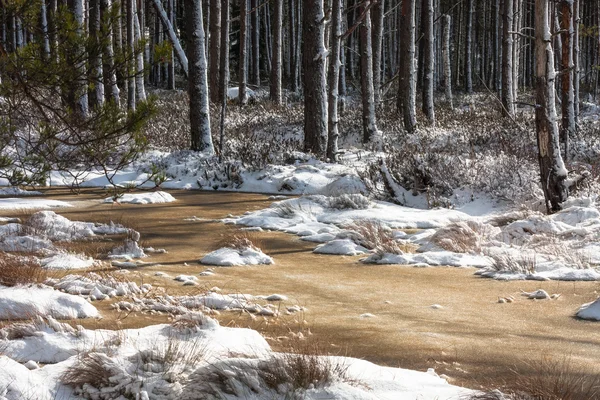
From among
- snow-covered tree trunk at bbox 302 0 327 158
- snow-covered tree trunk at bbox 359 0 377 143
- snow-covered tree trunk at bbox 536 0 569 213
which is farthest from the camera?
snow-covered tree trunk at bbox 359 0 377 143

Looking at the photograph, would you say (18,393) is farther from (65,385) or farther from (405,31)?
(405,31)

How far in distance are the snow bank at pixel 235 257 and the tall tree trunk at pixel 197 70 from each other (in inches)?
340

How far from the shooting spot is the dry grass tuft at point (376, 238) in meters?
7.87

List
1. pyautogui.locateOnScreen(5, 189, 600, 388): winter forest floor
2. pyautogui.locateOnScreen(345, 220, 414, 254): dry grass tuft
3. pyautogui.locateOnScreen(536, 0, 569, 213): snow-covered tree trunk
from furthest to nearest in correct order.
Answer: pyautogui.locateOnScreen(536, 0, 569, 213): snow-covered tree trunk → pyautogui.locateOnScreen(345, 220, 414, 254): dry grass tuft → pyautogui.locateOnScreen(5, 189, 600, 388): winter forest floor

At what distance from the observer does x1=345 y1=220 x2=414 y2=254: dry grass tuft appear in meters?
7.87

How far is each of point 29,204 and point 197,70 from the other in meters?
5.46

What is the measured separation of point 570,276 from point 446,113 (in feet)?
52.6

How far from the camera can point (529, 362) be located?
4281 millimetres

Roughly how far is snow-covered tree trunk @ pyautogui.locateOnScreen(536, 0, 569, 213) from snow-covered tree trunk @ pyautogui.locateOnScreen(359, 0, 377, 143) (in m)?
7.71

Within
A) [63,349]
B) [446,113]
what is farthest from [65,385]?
[446,113]

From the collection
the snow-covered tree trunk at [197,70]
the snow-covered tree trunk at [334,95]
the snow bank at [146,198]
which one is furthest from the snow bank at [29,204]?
the snow-covered tree trunk at [334,95]

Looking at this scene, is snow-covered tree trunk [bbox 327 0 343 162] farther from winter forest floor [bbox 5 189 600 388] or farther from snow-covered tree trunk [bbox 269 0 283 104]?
snow-covered tree trunk [bbox 269 0 283 104]

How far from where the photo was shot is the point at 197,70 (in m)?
15.8

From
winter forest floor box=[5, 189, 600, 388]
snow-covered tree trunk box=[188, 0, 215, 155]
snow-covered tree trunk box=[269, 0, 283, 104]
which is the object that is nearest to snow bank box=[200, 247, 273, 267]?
winter forest floor box=[5, 189, 600, 388]
